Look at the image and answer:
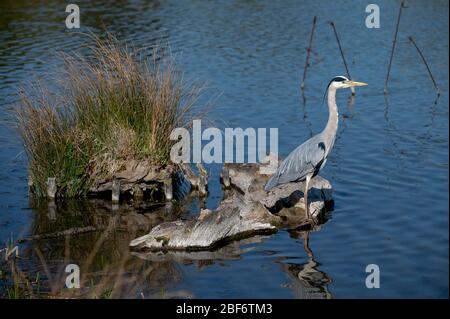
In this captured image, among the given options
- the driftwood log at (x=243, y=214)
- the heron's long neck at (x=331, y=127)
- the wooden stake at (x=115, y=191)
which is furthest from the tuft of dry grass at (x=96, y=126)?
the heron's long neck at (x=331, y=127)

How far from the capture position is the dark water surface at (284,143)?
898 centimetres

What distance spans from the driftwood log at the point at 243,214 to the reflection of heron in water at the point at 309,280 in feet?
3.08

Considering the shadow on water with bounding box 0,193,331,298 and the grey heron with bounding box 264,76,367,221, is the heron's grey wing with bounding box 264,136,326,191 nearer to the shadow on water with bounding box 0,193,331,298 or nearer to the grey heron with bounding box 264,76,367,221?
the grey heron with bounding box 264,76,367,221

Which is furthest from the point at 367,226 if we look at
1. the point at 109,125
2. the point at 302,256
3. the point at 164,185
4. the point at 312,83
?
the point at 312,83

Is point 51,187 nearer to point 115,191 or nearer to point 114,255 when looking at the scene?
point 115,191

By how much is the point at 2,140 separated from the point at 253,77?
6785mm

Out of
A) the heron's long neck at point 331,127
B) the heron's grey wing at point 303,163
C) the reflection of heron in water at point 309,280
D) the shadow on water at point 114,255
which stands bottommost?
the reflection of heron in water at point 309,280

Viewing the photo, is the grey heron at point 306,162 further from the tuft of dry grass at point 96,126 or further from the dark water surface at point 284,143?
the tuft of dry grass at point 96,126

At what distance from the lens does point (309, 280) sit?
8961 mm

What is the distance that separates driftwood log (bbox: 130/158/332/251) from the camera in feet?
31.7

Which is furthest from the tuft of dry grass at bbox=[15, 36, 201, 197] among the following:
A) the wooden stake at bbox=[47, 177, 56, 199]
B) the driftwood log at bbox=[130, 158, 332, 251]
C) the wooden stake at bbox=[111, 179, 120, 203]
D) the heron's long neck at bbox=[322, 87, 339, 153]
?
Answer: the heron's long neck at bbox=[322, 87, 339, 153]

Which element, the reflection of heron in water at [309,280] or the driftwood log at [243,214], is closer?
the reflection of heron in water at [309,280]

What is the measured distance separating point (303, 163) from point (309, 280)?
2.02m

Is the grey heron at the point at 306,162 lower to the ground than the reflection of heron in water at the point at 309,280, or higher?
higher
